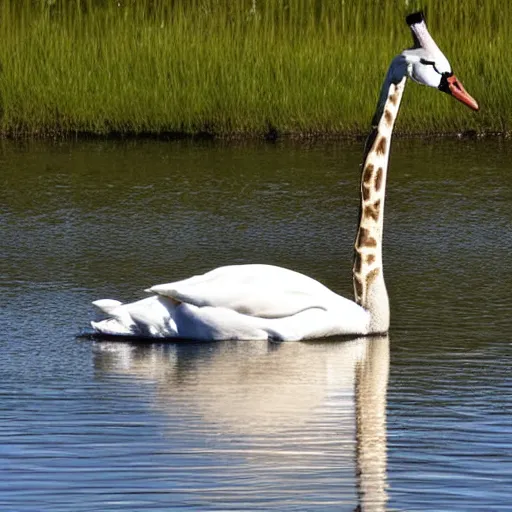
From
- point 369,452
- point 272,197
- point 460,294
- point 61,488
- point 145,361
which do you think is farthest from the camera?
point 272,197

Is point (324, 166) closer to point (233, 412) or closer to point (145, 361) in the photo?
point (145, 361)

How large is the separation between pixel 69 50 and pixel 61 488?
8888 mm

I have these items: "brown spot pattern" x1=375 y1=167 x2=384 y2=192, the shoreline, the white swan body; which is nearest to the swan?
the white swan body

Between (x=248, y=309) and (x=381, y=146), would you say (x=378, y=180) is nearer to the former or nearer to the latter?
(x=381, y=146)

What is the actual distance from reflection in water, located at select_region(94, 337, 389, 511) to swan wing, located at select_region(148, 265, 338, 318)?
0.50ft

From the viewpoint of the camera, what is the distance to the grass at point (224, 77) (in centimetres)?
1277

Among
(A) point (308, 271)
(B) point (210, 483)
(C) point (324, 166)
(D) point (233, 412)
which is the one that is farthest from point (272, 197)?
(B) point (210, 483)

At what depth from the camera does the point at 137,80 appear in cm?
1297

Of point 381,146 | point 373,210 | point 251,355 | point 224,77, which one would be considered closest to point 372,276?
point 373,210

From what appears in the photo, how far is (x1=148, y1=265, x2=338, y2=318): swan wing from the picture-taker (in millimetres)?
6855

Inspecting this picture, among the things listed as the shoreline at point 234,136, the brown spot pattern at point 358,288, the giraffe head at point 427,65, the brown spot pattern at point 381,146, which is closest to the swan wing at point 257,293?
the brown spot pattern at point 358,288

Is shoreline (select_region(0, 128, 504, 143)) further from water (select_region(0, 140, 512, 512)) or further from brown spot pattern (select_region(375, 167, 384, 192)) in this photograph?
brown spot pattern (select_region(375, 167, 384, 192))

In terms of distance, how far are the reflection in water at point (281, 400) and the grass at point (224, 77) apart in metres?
5.86

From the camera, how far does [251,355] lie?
6746mm
